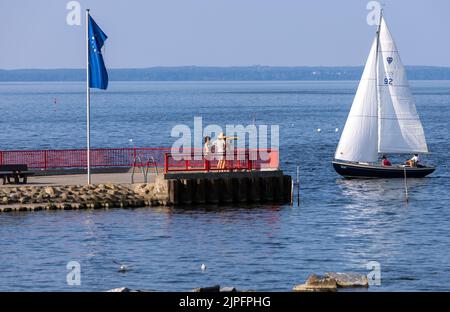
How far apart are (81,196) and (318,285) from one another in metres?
18.4

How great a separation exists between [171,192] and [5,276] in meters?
14.2

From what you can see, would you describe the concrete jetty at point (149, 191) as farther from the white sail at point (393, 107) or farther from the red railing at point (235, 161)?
the white sail at point (393, 107)

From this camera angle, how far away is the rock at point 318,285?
110ft

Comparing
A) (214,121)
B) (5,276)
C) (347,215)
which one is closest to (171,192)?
(347,215)

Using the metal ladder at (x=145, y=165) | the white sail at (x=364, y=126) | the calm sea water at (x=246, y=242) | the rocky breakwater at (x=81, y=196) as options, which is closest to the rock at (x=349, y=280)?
the calm sea water at (x=246, y=242)

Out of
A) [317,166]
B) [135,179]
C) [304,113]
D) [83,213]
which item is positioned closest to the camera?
[83,213]

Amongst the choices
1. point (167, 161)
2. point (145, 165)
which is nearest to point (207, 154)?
point (167, 161)

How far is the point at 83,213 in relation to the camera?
1940 inches

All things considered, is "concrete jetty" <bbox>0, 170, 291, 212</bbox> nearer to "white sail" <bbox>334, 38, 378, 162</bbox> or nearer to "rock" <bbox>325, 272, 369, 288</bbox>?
"rock" <bbox>325, 272, 369, 288</bbox>

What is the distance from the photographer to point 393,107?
242 feet

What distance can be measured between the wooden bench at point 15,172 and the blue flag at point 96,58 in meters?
4.95

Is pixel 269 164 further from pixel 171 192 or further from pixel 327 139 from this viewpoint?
pixel 327 139

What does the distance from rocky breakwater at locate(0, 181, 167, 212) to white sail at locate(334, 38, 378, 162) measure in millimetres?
22765

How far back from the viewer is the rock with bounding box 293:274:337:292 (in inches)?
1321
